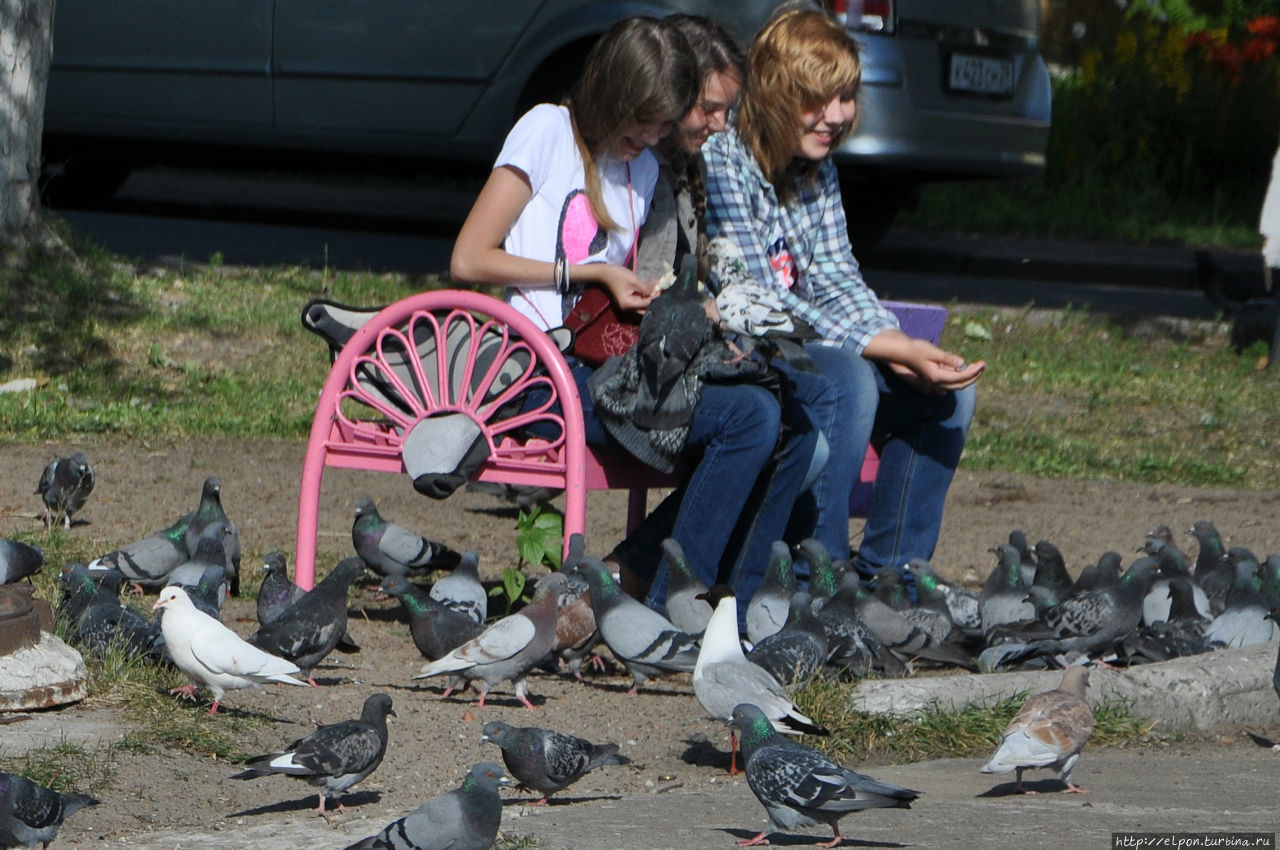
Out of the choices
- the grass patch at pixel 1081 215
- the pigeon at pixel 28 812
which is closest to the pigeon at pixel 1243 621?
the pigeon at pixel 28 812

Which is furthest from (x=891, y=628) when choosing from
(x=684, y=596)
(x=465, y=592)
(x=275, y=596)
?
(x=275, y=596)

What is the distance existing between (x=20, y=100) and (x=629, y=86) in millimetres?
4681

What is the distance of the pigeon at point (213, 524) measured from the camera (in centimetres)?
558

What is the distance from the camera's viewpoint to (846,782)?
11.4 feet

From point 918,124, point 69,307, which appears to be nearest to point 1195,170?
point 918,124

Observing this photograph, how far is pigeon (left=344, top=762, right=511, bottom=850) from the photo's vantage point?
325 centimetres

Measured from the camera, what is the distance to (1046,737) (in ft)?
12.8

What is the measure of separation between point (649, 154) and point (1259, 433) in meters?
4.41

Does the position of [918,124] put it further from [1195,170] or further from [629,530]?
[1195,170]

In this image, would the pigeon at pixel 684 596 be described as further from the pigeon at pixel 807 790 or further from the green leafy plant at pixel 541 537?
the pigeon at pixel 807 790

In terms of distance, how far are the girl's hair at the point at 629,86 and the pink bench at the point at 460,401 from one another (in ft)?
1.61

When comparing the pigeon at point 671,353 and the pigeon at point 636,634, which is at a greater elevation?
the pigeon at point 671,353

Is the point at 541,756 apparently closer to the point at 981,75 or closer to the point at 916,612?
the point at 916,612

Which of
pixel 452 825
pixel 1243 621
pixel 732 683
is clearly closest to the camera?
pixel 452 825
